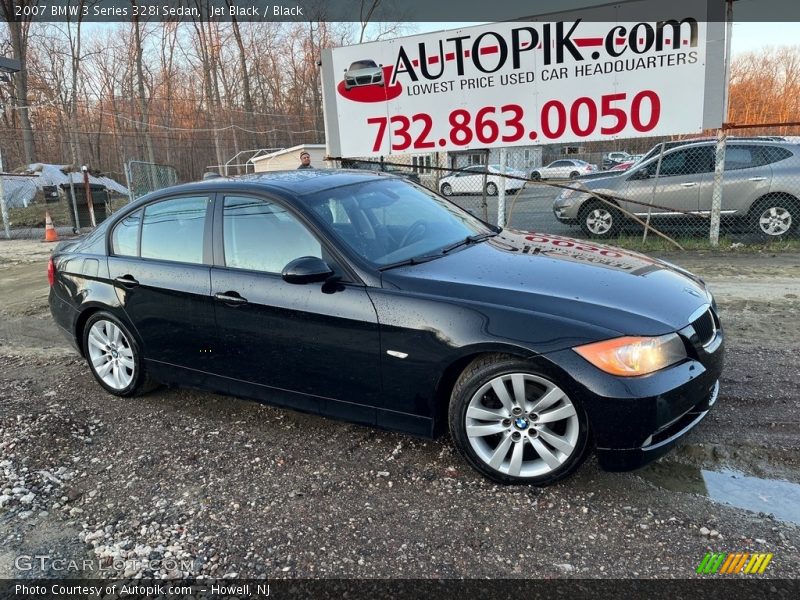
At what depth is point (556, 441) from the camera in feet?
9.11

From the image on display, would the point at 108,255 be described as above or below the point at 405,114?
below

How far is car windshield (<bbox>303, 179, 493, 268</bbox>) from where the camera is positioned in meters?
3.38

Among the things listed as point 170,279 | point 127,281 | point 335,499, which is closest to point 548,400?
point 335,499

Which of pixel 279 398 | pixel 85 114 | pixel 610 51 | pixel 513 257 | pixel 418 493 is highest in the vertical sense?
pixel 85 114

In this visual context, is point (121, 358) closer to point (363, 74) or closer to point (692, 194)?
point (363, 74)

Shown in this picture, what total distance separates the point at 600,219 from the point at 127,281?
7.66m

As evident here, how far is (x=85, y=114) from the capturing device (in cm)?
3734

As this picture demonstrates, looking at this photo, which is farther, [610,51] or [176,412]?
[610,51]

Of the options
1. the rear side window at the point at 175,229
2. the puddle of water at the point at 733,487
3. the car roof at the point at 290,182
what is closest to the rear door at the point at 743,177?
the car roof at the point at 290,182

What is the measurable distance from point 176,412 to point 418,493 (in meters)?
2.03

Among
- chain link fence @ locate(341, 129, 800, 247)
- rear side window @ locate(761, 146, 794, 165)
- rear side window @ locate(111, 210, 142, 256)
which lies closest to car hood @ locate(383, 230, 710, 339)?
rear side window @ locate(111, 210, 142, 256)

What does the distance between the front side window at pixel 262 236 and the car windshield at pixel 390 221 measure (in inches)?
6.8

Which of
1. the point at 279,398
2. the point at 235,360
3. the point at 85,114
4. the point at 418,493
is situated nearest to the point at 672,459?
the point at 418,493

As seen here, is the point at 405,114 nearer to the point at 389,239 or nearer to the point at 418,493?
the point at 389,239
